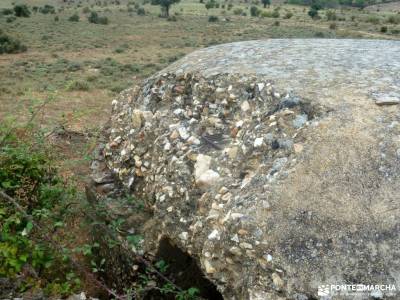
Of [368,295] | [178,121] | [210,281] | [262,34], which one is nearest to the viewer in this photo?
[368,295]

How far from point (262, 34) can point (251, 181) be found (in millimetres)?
33603

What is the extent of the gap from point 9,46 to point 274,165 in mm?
24349

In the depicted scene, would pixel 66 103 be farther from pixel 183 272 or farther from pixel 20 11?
pixel 20 11

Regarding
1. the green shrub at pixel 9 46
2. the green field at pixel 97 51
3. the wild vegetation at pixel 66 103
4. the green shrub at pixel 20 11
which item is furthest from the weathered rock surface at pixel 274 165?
the green shrub at pixel 20 11

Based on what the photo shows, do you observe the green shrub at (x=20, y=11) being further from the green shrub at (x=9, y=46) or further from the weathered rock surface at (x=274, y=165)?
the weathered rock surface at (x=274, y=165)

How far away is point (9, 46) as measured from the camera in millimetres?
24719

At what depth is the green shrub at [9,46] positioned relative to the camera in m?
24.5

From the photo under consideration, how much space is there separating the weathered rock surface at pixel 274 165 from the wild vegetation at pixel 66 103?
45 centimetres

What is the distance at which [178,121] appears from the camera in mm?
4582

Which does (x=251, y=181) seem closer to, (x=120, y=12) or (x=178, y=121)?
(x=178, y=121)

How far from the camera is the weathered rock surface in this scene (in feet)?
10.1

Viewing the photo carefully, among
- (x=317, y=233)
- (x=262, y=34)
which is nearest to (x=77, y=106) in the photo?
(x=317, y=233)

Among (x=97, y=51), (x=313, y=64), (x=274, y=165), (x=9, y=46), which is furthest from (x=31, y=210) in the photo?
(x=97, y=51)

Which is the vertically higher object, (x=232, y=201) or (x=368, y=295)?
(x=232, y=201)
